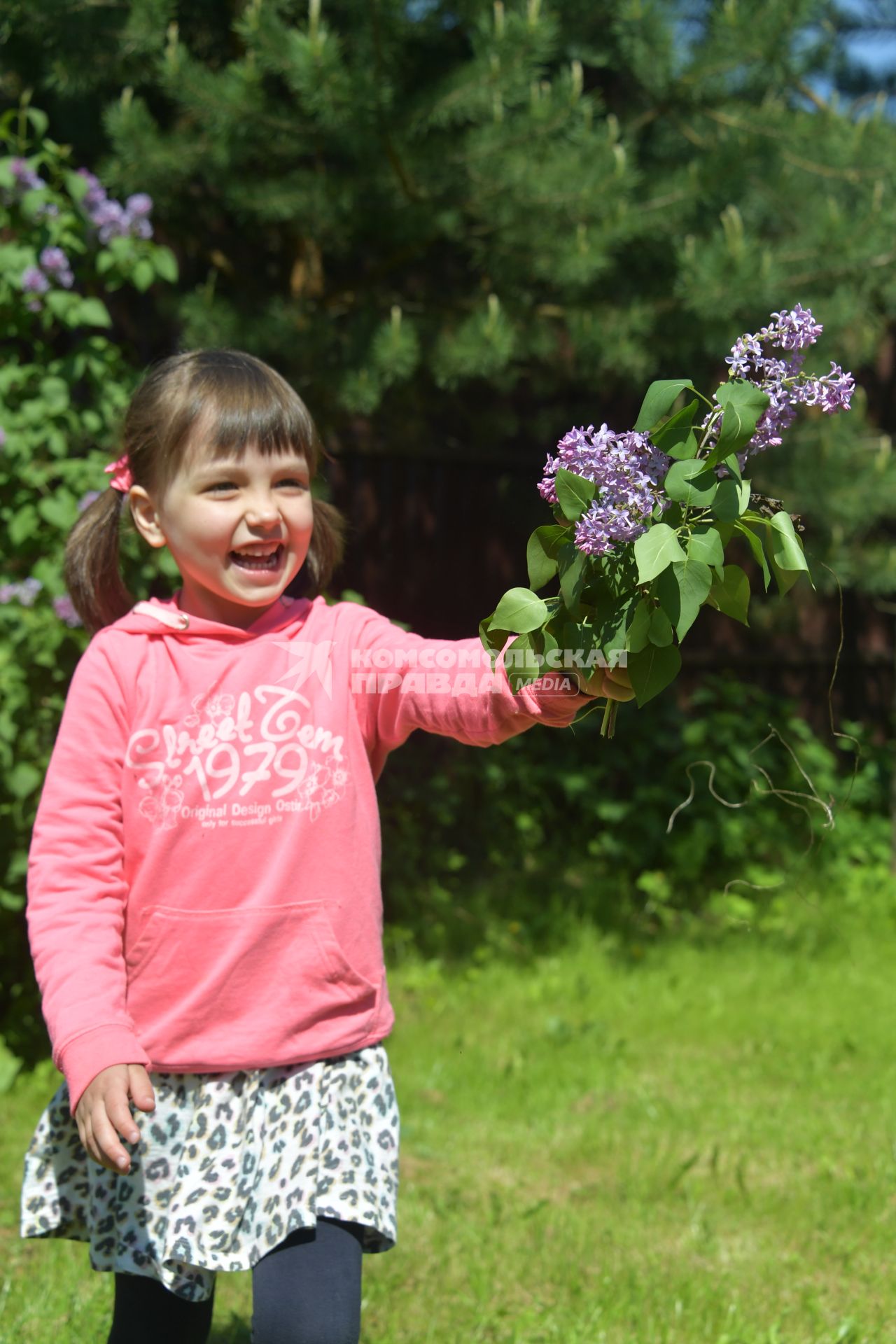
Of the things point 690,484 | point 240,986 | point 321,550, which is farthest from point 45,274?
point 690,484

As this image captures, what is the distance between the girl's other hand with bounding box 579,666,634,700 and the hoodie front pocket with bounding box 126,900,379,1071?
52cm

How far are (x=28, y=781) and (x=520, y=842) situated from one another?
248 cm

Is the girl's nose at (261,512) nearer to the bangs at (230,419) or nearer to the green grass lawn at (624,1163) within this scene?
the bangs at (230,419)

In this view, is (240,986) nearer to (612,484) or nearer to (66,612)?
(612,484)

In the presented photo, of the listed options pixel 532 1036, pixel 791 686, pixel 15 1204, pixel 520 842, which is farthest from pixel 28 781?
pixel 791 686

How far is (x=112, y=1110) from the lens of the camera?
5.14ft

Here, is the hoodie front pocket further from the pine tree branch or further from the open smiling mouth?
the pine tree branch

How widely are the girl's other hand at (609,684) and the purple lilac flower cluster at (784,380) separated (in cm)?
27

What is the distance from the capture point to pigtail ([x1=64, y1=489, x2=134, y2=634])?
215cm

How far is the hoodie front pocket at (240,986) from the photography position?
5.72 ft

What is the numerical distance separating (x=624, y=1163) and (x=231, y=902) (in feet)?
5.96

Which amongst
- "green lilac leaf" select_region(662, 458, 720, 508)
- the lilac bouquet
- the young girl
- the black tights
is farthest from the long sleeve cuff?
"green lilac leaf" select_region(662, 458, 720, 508)

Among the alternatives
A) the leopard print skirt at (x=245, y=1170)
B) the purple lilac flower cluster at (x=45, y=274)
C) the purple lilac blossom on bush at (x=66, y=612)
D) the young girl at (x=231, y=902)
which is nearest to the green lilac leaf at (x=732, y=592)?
the young girl at (x=231, y=902)

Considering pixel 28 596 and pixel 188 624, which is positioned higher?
pixel 28 596
